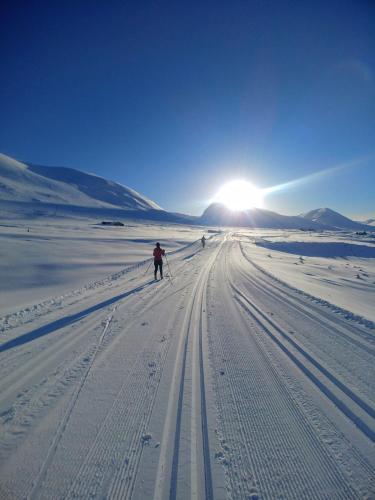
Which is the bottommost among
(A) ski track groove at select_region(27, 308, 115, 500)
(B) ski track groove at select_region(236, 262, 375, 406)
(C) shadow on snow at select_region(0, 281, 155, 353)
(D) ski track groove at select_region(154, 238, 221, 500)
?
(C) shadow on snow at select_region(0, 281, 155, 353)

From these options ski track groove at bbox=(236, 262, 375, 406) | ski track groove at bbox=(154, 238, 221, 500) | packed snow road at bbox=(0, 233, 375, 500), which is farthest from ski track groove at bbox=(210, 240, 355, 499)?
ski track groove at bbox=(236, 262, 375, 406)

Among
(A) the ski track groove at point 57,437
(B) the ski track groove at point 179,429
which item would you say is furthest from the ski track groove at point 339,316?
(A) the ski track groove at point 57,437

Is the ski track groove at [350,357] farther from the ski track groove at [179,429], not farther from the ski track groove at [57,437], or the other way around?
the ski track groove at [57,437]

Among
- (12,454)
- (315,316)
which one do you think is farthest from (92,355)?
(315,316)

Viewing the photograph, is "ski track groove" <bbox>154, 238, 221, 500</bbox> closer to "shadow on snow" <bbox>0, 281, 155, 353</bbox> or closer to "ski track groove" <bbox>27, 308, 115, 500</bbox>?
"ski track groove" <bbox>27, 308, 115, 500</bbox>

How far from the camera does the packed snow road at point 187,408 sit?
257cm

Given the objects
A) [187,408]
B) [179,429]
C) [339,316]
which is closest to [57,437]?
[179,429]

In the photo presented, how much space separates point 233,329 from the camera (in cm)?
640

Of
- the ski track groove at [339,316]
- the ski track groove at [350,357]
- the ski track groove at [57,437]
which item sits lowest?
the ski track groove at [57,437]

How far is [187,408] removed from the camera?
3527 millimetres

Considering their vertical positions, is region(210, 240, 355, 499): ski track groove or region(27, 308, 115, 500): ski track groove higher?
region(210, 240, 355, 499): ski track groove

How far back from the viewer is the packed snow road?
101 inches

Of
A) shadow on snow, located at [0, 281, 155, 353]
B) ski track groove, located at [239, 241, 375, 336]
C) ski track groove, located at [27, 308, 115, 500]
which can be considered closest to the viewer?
ski track groove, located at [27, 308, 115, 500]

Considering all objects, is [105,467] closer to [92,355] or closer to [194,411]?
[194,411]
